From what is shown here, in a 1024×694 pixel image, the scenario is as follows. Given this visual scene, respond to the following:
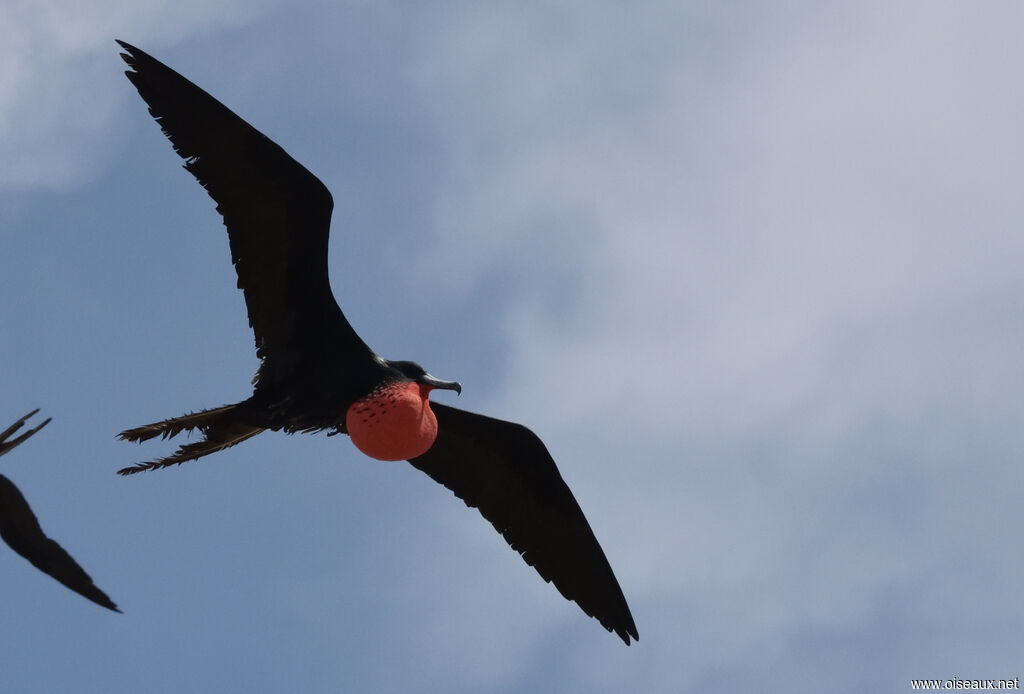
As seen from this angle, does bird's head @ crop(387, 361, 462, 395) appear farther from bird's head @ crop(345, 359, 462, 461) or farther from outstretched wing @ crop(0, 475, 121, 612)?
outstretched wing @ crop(0, 475, 121, 612)

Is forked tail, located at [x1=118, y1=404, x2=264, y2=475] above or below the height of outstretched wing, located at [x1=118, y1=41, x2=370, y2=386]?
below

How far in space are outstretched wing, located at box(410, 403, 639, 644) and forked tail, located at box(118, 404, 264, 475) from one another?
1.30m

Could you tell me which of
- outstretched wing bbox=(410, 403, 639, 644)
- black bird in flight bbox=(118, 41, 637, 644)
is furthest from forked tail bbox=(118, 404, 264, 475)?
outstretched wing bbox=(410, 403, 639, 644)

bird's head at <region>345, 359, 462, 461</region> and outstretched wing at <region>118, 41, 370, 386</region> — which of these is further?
bird's head at <region>345, 359, 462, 461</region>

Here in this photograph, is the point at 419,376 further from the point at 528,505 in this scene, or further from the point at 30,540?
the point at 30,540

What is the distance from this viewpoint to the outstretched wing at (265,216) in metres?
7.62

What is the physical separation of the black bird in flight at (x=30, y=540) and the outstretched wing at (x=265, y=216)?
1.87 metres

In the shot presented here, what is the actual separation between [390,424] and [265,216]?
1226mm

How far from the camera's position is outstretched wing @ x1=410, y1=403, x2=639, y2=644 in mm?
9023

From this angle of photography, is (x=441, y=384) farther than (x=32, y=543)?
Yes

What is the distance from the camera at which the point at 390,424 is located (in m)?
7.84

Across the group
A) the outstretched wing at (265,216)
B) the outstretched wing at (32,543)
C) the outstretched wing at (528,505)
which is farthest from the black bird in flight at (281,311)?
the outstretched wing at (32,543)

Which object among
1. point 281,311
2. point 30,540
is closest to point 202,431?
point 281,311

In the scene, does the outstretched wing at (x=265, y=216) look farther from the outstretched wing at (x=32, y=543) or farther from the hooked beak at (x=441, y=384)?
the outstretched wing at (x=32, y=543)
